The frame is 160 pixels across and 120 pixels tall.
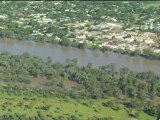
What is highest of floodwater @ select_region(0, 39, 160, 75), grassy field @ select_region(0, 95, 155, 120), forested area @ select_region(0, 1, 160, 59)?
forested area @ select_region(0, 1, 160, 59)

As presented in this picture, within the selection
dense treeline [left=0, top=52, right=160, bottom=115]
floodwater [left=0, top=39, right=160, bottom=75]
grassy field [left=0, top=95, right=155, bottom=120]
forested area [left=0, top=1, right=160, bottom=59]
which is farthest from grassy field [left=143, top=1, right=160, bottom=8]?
grassy field [left=0, top=95, right=155, bottom=120]

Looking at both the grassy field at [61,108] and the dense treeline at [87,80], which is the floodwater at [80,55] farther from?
the grassy field at [61,108]

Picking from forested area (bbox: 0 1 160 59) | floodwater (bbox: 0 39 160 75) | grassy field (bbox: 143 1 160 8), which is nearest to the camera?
floodwater (bbox: 0 39 160 75)

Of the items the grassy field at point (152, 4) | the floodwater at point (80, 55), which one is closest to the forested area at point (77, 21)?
the grassy field at point (152, 4)

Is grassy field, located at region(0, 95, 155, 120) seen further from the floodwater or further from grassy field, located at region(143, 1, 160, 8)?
grassy field, located at region(143, 1, 160, 8)

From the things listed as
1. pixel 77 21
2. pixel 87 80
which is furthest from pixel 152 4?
pixel 87 80

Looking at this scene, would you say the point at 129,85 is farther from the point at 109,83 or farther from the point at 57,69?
the point at 57,69
